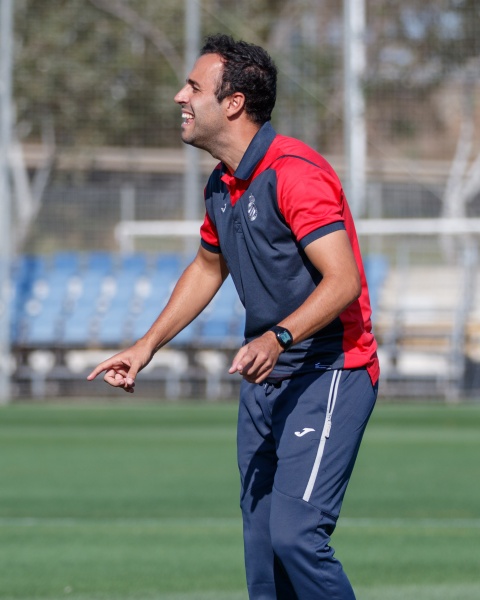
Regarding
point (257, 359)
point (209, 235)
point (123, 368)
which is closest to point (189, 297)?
point (209, 235)

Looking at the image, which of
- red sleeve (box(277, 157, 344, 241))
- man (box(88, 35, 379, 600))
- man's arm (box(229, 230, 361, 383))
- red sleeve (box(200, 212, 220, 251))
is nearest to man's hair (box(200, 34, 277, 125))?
man (box(88, 35, 379, 600))

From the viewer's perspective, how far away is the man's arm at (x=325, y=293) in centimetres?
460

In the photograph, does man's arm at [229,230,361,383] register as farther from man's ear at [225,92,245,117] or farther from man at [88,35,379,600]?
man's ear at [225,92,245,117]

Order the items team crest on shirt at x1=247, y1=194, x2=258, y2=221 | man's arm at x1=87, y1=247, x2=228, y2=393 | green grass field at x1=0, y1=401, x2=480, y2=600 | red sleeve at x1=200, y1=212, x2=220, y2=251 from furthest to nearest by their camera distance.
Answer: green grass field at x1=0, y1=401, x2=480, y2=600, red sleeve at x1=200, y1=212, x2=220, y2=251, man's arm at x1=87, y1=247, x2=228, y2=393, team crest on shirt at x1=247, y1=194, x2=258, y2=221

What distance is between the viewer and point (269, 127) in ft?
17.2

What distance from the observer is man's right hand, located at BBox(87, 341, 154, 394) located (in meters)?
5.19

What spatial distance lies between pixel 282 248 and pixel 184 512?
528cm

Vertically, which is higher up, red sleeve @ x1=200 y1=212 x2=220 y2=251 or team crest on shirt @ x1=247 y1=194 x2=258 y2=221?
team crest on shirt @ x1=247 y1=194 x2=258 y2=221

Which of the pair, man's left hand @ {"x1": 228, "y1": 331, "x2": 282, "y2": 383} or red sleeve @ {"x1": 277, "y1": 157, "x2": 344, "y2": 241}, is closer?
man's left hand @ {"x1": 228, "y1": 331, "x2": 282, "y2": 383}

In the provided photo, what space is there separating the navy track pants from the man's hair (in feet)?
3.57

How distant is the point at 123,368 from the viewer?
206 inches

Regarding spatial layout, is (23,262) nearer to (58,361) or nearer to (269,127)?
(58,361)

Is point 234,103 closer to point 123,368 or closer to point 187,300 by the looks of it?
point 187,300

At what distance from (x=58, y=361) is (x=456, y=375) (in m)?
5.81
